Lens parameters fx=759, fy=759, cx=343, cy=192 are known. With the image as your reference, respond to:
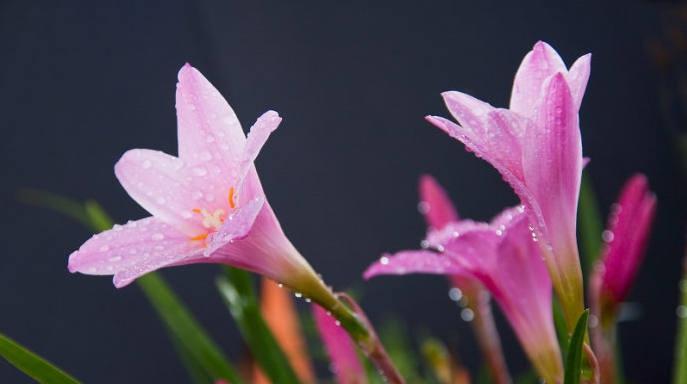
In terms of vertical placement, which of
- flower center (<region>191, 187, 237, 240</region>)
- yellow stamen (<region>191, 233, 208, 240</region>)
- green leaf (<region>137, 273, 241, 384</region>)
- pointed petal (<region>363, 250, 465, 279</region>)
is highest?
flower center (<region>191, 187, 237, 240</region>)

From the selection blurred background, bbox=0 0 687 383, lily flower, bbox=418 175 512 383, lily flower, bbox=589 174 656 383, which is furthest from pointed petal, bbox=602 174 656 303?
blurred background, bbox=0 0 687 383

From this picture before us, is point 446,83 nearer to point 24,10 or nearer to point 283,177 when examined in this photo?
point 283,177

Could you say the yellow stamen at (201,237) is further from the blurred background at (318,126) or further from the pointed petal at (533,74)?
the blurred background at (318,126)

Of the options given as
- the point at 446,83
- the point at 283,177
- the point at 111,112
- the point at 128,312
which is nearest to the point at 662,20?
the point at 446,83

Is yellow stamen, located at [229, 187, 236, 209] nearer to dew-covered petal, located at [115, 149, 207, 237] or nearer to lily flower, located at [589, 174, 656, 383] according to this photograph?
dew-covered petal, located at [115, 149, 207, 237]

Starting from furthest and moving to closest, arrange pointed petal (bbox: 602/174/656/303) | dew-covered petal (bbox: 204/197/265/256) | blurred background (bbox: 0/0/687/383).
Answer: blurred background (bbox: 0/0/687/383), pointed petal (bbox: 602/174/656/303), dew-covered petal (bbox: 204/197/265/256)

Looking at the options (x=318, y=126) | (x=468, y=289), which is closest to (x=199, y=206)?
(x=468, y=289)

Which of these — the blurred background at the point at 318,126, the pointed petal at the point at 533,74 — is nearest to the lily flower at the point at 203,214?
the pointed petal at the point at 533,74
